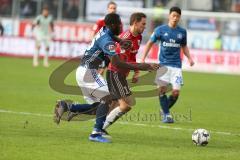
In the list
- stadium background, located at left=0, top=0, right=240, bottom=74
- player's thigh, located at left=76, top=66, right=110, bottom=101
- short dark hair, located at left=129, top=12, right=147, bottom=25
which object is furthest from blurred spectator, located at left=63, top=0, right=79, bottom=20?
player's thigh, located at left=76, top=66, right=110, bottom=101

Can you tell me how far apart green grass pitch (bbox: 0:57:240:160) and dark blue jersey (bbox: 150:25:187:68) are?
4.13 ft

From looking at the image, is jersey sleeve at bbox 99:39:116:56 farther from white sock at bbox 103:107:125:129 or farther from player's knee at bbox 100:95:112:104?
white sock at bbox 103:107:125:129

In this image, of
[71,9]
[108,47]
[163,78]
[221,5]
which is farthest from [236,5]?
[108,47]

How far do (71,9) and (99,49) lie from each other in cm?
2627

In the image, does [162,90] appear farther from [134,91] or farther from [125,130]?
[134,91]

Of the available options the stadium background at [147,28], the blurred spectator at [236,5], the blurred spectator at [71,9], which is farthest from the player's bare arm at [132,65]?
the blurred spectator at [71,9]

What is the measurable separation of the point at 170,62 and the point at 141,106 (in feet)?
8.32

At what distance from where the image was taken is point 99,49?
1171 centimetres

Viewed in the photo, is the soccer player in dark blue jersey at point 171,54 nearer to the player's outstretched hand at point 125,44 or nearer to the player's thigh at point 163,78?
the player's thigh at point 163,78

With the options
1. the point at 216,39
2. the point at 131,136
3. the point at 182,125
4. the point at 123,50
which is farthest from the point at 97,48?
the point at 216,39

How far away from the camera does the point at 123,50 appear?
12.1m

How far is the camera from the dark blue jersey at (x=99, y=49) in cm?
1134

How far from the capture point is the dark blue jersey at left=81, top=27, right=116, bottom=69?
Answer: 37.2 feet

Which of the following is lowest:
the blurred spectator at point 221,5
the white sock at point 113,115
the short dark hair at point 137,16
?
the white sock at point 113,115
